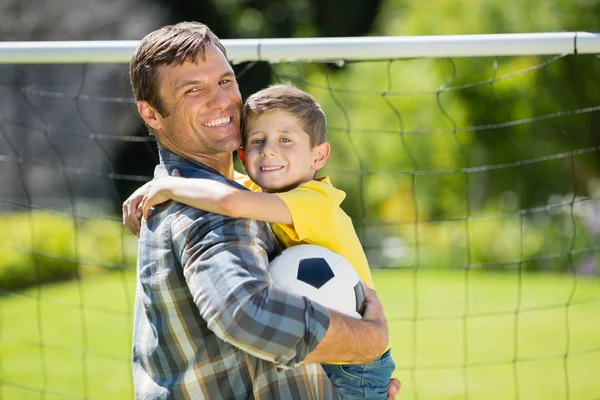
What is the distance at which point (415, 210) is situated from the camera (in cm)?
471

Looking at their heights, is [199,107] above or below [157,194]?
above

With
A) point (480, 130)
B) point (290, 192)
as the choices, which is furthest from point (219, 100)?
point (480, 130)

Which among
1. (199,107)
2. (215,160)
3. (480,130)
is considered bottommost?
(215,160)

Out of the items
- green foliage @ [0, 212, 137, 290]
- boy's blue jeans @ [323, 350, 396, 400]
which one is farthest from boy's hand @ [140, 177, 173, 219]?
green foliage @ [0, 212, 137, 290]

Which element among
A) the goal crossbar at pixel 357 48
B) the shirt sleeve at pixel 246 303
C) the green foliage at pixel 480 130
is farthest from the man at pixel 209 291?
the green foliage at pixel 480 130

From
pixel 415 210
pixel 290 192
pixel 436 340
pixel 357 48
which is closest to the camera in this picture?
pixel 290 192

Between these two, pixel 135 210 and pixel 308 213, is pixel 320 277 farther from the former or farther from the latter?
pixel 135 210

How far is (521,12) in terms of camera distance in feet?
36.3

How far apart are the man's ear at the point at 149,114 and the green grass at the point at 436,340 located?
78.6 inches

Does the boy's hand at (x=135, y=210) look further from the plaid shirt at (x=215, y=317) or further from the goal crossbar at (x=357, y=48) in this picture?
the goal crossbar at (x=357, y=48)

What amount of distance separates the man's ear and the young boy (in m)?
0.23

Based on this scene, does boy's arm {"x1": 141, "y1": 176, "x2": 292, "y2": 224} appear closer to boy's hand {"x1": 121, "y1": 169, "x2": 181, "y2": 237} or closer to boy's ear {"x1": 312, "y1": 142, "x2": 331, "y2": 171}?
boy's hand {"x1": 121, "y1": 169, "x2": 181, "y2": 237}

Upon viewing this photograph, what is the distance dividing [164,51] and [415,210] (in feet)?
8.99

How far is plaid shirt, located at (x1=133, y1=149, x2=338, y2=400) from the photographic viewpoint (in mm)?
1851
